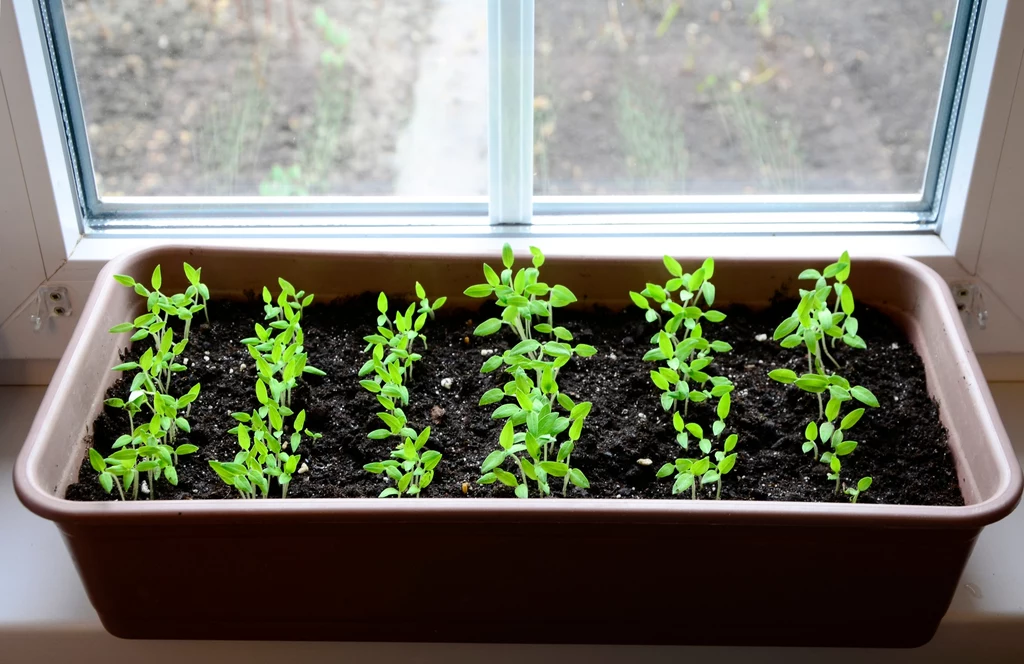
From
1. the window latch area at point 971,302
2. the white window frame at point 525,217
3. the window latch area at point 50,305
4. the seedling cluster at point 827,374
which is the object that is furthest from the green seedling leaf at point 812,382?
the window latch area at point 50,305

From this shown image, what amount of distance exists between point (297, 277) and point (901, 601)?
765 millimetres

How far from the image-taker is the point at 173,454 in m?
1.01

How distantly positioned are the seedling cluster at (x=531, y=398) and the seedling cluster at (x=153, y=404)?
314mm

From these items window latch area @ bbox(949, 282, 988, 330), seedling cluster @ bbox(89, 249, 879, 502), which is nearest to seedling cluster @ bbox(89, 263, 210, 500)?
seedling cluster @ bbox(89, 249, 879, 502)

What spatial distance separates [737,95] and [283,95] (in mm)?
586

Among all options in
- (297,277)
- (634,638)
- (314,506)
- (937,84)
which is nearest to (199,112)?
(297,277)

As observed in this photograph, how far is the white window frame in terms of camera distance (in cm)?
112

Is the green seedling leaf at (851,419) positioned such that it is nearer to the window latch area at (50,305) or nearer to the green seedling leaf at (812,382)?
the green seedling leaf at (812,382)

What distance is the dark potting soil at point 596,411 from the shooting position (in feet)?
3.22

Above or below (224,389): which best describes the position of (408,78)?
above

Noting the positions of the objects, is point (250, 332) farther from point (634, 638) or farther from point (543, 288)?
point (634, 638)

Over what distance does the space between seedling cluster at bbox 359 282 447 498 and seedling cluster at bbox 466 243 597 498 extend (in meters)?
0.06

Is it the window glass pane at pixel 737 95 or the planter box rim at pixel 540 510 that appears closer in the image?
the planter box rim at pixel 540 510

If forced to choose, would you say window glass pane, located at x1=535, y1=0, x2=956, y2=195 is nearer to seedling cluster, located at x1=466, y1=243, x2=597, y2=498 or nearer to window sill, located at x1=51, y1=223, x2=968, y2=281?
window sill, located at x1=51, y1=223, x2=968, y2=281
